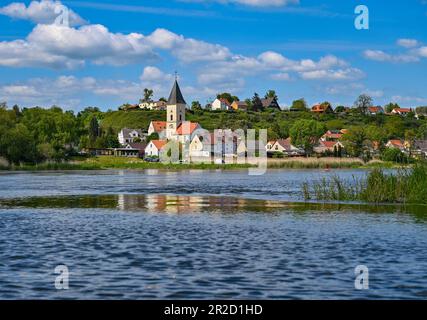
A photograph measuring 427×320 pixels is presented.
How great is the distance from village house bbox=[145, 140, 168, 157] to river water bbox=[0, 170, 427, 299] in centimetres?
13070

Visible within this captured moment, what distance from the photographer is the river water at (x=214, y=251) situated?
16.0 metres

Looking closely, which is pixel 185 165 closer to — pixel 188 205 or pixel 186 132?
pixel 186 132

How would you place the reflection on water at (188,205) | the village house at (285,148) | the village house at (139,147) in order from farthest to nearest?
the village house at (139,147) < the village house at (285,148) < the reflection on water at (188,205)

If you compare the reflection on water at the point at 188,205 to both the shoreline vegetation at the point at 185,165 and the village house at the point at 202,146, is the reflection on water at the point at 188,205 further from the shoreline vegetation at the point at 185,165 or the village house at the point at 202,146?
the village house at the point at 202,146

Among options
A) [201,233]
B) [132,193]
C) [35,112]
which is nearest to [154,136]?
[35,112]

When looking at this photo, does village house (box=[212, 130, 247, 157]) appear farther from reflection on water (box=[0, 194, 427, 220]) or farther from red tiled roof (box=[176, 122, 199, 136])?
reflection on water (box=[0, 194, 427, 220])

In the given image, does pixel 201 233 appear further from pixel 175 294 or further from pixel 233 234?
pixel 175 294

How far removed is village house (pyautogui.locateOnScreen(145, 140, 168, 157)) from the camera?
6698 inches

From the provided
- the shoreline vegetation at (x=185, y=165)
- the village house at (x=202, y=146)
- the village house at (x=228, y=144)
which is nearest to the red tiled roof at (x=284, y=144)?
the village house at (x=228, y=144)

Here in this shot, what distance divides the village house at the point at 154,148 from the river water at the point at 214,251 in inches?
5146

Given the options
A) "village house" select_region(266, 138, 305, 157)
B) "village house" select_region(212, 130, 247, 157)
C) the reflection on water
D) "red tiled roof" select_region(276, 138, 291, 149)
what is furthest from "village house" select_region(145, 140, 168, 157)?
the reflection on water

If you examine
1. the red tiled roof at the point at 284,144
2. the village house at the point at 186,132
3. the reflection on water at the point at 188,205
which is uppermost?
the village house at the point at 186,132

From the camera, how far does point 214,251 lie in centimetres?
2177

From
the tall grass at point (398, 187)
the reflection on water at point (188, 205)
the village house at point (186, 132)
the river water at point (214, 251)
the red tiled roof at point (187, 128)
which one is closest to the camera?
the river water at point (214, 251)
